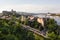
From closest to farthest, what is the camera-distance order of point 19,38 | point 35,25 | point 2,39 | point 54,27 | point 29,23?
point 2,39, point 19,38, point 54,27, point 35,25, point 29,23

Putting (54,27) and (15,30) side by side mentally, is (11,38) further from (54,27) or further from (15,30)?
(54,27)

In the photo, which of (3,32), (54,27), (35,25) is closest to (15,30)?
(3,32)

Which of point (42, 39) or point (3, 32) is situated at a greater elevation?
point (3, 32)

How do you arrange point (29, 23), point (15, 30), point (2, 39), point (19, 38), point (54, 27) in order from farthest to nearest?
point (29, 23) < point (54, 27) < point (15, 30) < point (19, 38) < point (2, 39)

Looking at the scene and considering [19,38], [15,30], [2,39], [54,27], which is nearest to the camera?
[2,39]

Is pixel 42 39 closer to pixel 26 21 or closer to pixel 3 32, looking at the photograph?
pixel 3 32

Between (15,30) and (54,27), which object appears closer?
(15,30)

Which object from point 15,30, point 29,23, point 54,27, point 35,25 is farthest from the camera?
point 29,23

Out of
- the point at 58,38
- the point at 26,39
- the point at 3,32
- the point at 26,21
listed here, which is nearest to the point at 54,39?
the point at 58,38

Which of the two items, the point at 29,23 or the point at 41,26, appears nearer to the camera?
the point at 41,26
